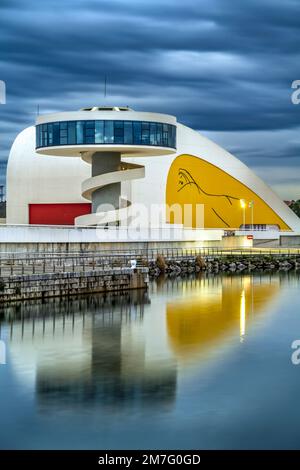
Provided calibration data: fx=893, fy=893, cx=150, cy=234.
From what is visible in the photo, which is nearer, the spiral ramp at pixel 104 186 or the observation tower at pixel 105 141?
the spiral ramp at pixel 104 186

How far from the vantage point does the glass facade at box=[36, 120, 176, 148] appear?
2955 inches

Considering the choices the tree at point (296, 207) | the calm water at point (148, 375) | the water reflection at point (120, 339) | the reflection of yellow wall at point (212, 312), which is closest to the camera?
the calm water at point (148, 375)

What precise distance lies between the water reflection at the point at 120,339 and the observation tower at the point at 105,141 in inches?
818

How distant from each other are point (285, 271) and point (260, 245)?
2728 centimetres

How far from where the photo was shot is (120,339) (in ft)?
121

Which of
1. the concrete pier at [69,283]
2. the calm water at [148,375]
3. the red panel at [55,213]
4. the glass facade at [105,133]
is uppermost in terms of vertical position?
the glass facade at [105,133]

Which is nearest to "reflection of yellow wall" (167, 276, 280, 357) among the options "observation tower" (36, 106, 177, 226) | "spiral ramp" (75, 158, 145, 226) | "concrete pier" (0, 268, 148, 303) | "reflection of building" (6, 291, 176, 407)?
"reflection of building" (6, 291, 176, 407)

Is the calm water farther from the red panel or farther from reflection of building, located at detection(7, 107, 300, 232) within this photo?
the red panel

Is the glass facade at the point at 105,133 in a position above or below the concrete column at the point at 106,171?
above

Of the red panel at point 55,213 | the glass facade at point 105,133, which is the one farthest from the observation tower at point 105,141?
the red panel at point 55,213

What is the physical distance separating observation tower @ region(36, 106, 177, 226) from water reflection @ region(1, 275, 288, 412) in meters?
20.8

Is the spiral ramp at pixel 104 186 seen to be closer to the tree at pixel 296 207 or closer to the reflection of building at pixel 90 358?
the reflection of building at pixel 90 358

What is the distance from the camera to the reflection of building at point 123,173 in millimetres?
75750
